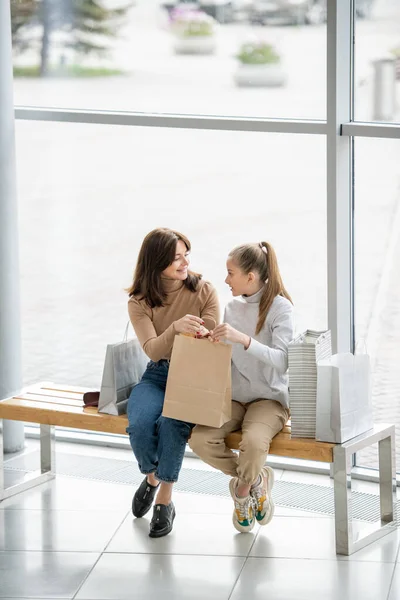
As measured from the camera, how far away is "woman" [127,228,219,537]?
422cm

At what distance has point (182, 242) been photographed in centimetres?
446

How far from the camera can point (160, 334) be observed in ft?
14.7

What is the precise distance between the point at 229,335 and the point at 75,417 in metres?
0.83

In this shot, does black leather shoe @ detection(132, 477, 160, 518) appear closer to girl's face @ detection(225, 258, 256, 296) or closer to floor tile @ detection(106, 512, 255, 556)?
floor tile @ detection(106, 512, 255, 556)

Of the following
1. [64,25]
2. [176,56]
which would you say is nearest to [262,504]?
[176,56]

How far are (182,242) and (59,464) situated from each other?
1377 millimetres

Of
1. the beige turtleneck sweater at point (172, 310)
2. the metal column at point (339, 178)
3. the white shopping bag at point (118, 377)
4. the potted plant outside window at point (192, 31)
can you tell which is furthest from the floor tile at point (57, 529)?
the potted plant outside window at point (192, 31)

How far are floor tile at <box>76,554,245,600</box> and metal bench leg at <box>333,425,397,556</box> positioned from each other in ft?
1.31

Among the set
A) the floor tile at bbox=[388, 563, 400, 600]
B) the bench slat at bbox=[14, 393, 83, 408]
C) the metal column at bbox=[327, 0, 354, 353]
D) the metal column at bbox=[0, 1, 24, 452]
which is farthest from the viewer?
the metal column at bbox=[0, 1, 24, 452]

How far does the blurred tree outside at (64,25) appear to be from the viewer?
5.19 m

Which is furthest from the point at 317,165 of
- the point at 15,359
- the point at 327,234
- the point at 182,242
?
the point at 15,359

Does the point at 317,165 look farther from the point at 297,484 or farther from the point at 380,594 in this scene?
the point at 380,594

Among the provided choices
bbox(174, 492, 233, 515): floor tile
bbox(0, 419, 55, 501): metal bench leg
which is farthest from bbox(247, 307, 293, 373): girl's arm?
bbox(0, 419, 55, 501): metal bench leg

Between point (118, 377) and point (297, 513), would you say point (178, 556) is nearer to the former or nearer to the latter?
point (297, 513)
